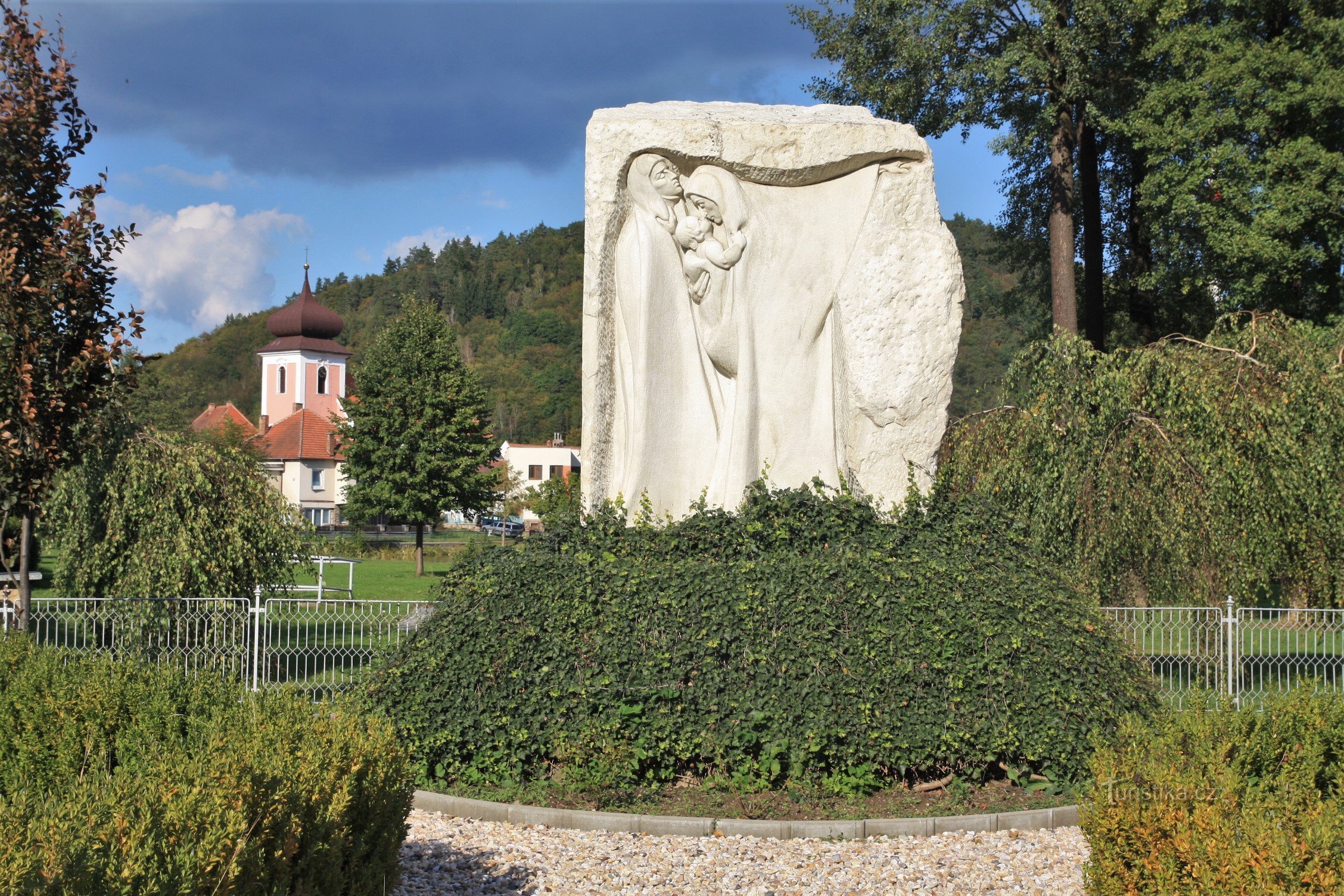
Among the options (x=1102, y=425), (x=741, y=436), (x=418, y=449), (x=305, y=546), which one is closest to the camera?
(x=741, y=436)

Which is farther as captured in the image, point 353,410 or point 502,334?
point 502,334

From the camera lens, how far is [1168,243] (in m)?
16.4

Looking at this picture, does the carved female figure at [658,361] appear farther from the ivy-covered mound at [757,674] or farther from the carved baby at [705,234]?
the ivy-covered mound at [757,674]

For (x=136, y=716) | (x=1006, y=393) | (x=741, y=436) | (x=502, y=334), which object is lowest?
(x=136, y=716)

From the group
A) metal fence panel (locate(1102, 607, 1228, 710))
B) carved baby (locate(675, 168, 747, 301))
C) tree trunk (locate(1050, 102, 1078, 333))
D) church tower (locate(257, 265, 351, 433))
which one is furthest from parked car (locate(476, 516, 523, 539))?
carved baby (locate(675, 168, 747, 301))

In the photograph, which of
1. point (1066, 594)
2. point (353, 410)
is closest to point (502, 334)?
point (353, 410)

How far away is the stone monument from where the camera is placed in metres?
7.27

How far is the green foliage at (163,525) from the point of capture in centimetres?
957

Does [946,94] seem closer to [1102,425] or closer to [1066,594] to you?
[1102,425]

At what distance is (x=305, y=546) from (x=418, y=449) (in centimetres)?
1687

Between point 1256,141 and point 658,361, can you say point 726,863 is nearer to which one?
point 658,361

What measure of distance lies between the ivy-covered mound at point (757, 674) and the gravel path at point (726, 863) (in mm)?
473

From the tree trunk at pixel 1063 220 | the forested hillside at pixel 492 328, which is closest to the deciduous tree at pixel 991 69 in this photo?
the tree trunk at pixel 1063 220

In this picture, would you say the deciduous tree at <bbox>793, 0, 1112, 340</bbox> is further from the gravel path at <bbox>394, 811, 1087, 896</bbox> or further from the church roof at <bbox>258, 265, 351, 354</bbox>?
the church roof at <bbox>258, 265, 351, 354</bbox>
